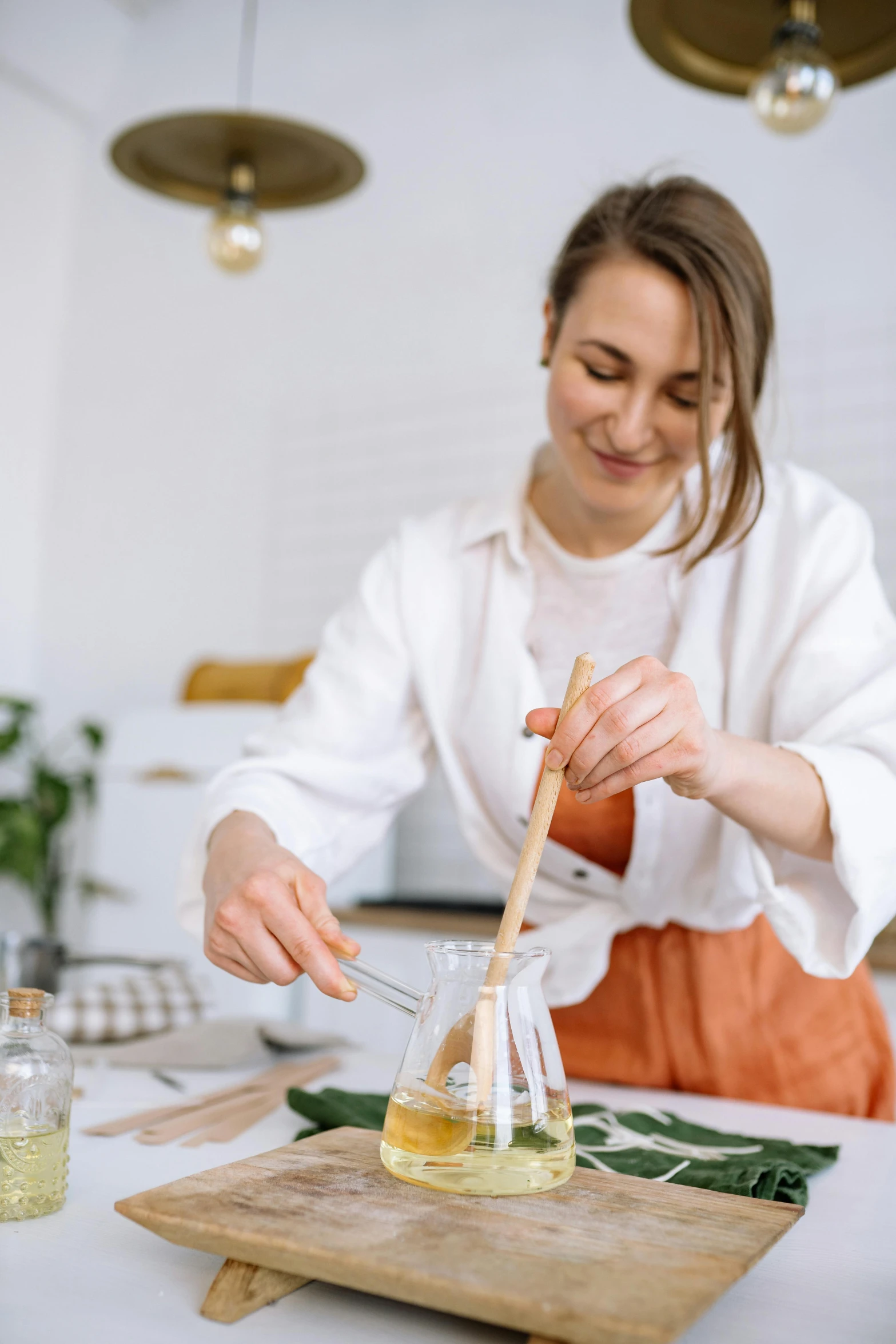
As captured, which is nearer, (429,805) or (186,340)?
(429,805)

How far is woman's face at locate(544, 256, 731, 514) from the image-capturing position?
44.1 inches

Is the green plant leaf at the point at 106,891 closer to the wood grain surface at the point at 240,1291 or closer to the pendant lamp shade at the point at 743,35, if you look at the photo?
the pendant lamp shade at the point at 743,35

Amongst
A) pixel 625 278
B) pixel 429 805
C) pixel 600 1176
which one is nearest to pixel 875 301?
pixel 429 805

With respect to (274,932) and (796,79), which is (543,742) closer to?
(274,932)

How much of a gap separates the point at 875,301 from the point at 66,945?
2.38 m

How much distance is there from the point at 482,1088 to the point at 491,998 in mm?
51

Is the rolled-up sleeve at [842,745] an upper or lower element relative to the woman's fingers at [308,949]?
upper

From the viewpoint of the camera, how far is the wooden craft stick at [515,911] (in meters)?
0.69

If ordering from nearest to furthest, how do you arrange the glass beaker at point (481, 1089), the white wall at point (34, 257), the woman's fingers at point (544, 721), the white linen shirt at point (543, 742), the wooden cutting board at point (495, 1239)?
the wooden cutting board at point (495, 1239) → the glass beaker at point (481, 1089) → the woman's fingers at point (544, 721) → the white linen shirt at point (543, 742) → the white wall at point (34, 257)

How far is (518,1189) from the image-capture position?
70 centimetres

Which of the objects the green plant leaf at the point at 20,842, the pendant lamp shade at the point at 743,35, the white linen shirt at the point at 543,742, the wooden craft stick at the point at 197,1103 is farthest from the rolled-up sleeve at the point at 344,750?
the green plant leaf at the point at 20,842

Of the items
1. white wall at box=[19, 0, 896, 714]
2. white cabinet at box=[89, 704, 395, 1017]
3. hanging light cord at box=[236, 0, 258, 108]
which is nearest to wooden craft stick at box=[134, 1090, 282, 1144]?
white cabinet at box=[89, 704, 395, 1017]

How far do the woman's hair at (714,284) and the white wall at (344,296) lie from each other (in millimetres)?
1868

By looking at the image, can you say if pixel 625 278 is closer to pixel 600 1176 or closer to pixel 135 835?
pixel 600 1176
